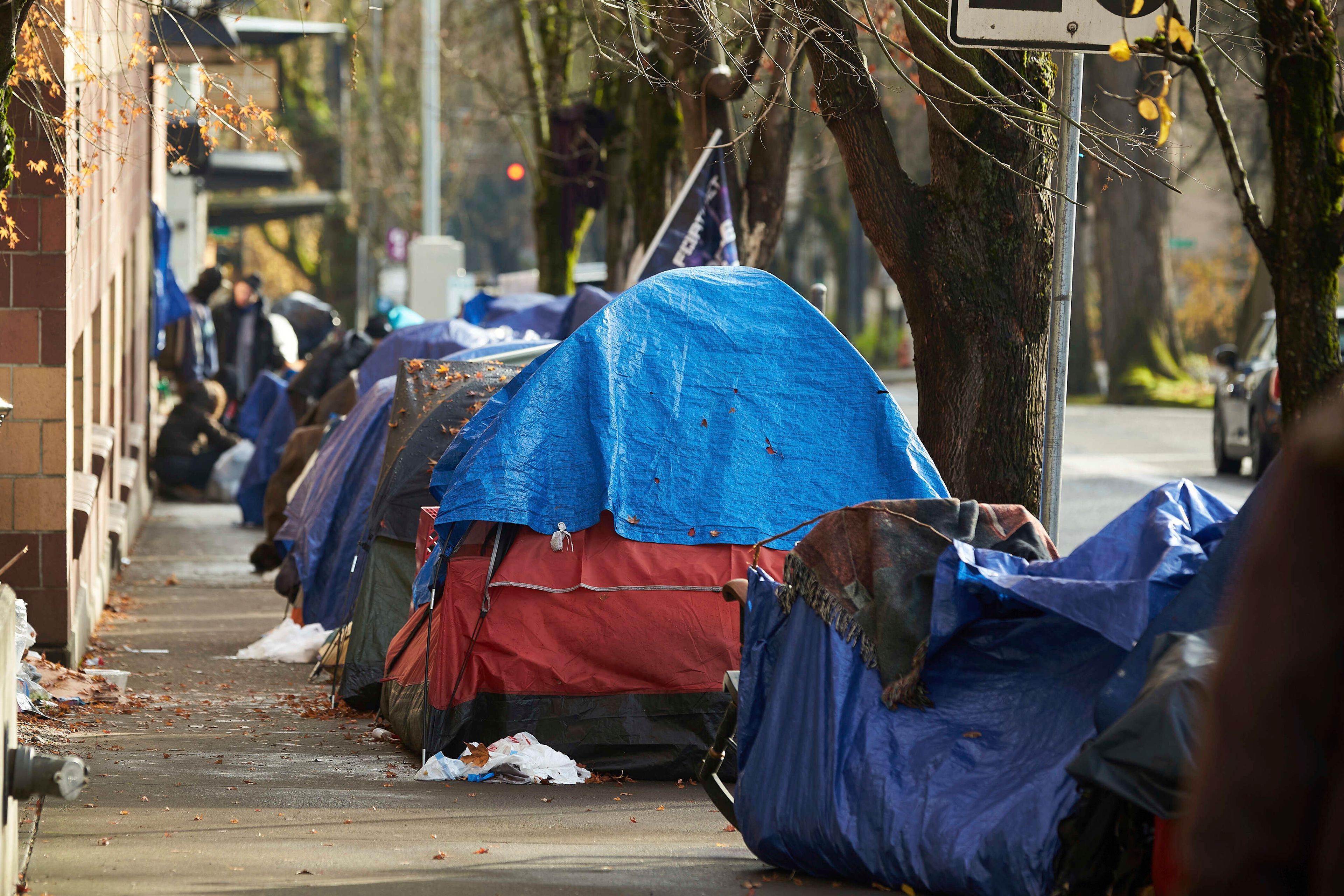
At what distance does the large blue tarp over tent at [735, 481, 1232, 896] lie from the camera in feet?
14.0

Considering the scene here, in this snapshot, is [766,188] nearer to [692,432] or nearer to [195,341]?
[692,432]

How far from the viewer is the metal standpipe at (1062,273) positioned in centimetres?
596

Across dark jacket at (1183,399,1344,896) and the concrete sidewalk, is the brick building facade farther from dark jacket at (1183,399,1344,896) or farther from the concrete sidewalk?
dark jacket at (1183,399,1344,896)

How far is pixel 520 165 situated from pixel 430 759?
728 inches

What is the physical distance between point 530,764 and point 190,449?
44.7 ft

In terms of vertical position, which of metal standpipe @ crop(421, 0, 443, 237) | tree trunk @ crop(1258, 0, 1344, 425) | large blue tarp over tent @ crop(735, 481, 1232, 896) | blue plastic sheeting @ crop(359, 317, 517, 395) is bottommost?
large blue tarp over tent @ crop(735, 481, 1232, 896)

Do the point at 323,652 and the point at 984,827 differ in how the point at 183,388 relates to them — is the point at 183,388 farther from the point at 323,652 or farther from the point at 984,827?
the point at 984,827

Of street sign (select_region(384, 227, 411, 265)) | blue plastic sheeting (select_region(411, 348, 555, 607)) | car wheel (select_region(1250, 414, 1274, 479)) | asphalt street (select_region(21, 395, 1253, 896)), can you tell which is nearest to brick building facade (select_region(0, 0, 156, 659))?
asphalt street (select_region(21, 395, 1253, 896))

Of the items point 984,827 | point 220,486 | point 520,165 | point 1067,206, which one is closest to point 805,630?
point 984,827

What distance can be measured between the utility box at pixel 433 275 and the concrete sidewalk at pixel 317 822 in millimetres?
14542

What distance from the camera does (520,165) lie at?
24297 millimetres

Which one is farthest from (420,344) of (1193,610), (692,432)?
(1193,610)

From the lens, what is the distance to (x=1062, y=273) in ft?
19.9

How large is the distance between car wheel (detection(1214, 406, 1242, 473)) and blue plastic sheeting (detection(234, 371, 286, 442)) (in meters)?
10.1
